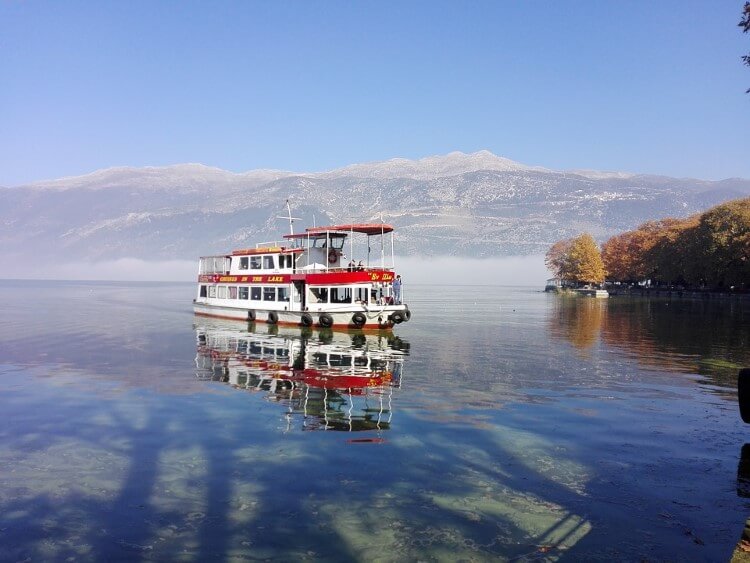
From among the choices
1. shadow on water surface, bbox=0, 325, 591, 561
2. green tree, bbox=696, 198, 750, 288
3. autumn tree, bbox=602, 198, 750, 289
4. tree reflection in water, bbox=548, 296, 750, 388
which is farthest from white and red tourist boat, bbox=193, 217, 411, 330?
autumn tree, bbox=602, 198, 750, 289

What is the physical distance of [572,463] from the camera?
15.9 metres

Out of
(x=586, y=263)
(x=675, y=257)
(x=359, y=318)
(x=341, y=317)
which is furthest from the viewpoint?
(x=586, y=263)

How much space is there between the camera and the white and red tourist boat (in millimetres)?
49031

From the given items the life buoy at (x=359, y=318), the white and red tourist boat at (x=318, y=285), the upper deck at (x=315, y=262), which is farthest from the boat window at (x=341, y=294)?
the life buoy at (x=359, y=318)

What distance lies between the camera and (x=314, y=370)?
31.0 m

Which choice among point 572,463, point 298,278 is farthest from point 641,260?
point 572,463

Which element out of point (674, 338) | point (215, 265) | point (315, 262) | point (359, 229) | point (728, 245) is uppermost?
point (728, 245)

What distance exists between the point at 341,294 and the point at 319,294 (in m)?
2.29

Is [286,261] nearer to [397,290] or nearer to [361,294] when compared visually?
[361,294]

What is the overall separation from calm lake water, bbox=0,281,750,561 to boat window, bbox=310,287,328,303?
17697mm

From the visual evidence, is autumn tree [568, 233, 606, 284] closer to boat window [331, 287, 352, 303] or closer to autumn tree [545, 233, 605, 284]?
autumn tree [545, 233, 605, 284]

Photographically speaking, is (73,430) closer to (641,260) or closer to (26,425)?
(26,425)

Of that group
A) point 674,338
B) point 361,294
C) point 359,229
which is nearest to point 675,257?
point 674,338

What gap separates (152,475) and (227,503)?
2.91 metres
